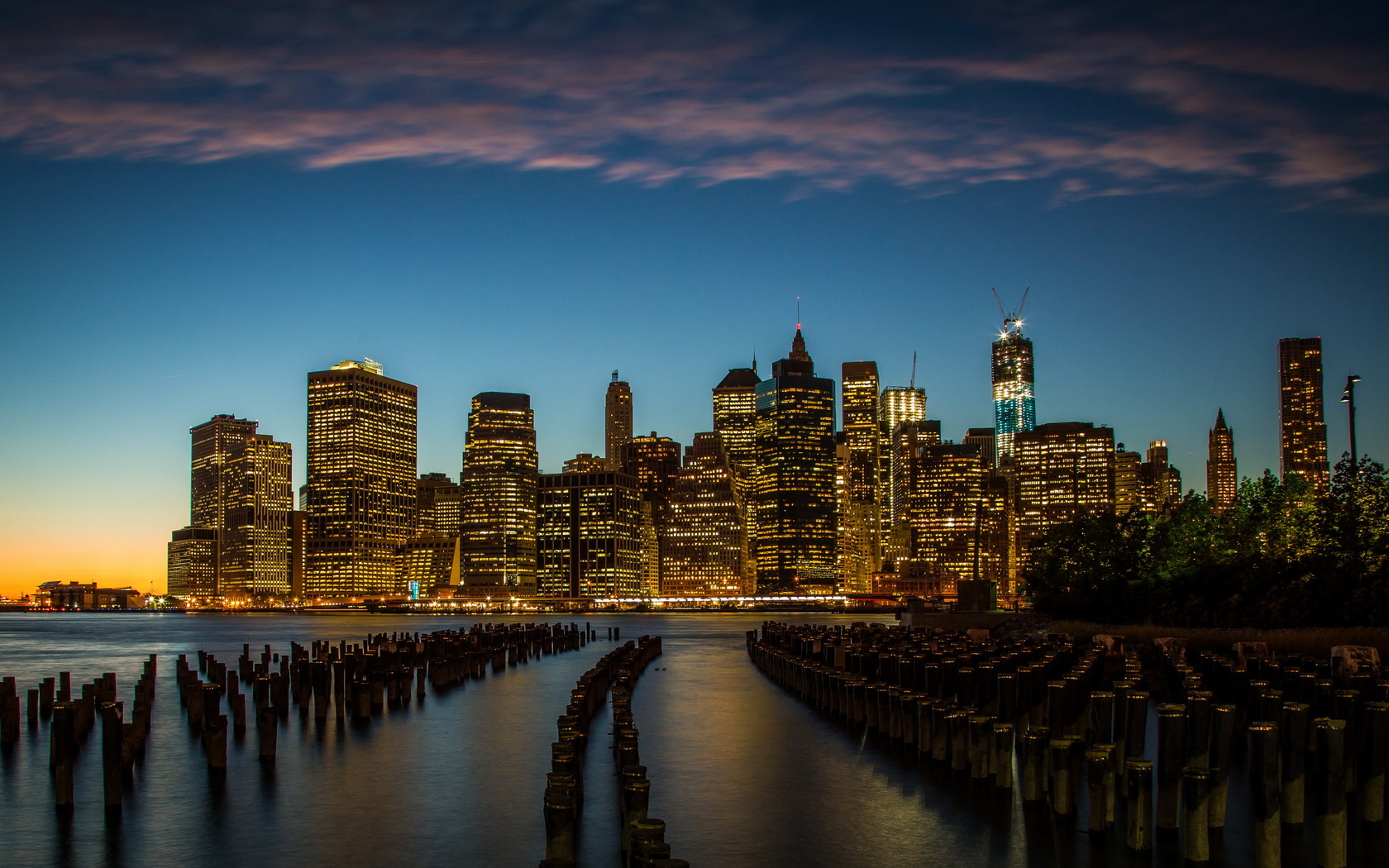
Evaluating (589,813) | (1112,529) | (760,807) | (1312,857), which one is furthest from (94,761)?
(1112,529)

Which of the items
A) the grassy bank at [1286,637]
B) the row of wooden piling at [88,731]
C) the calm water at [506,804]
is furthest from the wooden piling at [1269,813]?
the row of wooden piling at [88,731]

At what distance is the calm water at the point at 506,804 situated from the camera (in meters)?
19.4

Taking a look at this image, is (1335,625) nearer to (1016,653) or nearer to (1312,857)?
(1016,653)

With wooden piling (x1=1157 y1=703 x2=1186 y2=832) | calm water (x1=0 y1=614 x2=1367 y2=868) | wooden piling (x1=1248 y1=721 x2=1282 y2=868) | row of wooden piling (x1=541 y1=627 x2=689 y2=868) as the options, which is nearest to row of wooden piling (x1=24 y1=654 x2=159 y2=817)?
calm water (x1=0 y1=614 x2=1367 y2=868)

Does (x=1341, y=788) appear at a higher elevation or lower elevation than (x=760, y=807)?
higher

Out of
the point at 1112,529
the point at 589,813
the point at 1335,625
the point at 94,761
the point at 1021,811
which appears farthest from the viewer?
the point at 1112,529

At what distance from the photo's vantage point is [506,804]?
24234 millimetres

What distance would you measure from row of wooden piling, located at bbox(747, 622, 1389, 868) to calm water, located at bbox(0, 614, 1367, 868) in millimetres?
609

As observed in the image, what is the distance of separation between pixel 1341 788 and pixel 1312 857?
4.29 feet

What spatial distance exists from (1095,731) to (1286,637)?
1963 cm

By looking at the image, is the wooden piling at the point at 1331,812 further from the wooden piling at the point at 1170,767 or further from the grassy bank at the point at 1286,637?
the grassy bank at the point at 1286,637

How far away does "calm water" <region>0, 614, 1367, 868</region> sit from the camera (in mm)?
19422

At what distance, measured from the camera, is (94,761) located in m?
28.6

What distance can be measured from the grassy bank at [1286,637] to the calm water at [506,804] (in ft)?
49.4
